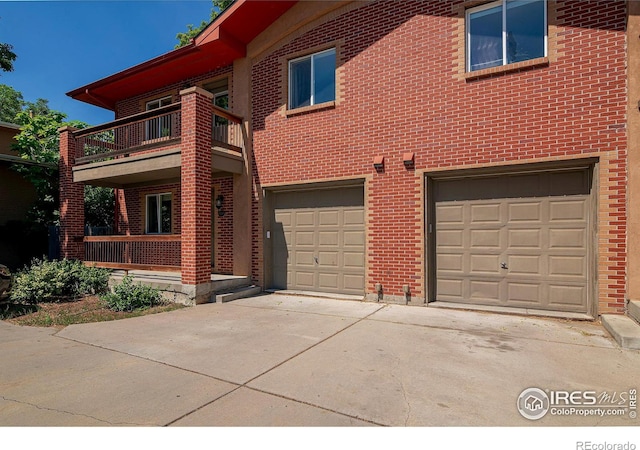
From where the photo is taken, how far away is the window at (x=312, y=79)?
8.70m

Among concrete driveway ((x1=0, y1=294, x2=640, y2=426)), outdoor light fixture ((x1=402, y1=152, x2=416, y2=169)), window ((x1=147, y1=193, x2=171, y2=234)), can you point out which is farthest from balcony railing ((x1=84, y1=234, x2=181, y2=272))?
outdoor light fixture ((x1=402, y1=152, x2=416, y2=169))

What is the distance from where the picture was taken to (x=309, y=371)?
394cm

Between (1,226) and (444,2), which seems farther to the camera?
(1,226)

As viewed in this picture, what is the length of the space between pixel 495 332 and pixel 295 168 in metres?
5.68

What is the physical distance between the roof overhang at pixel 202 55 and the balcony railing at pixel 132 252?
5.17 m

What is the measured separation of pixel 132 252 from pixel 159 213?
2.24 m

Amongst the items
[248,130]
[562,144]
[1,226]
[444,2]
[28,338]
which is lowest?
[28,338]

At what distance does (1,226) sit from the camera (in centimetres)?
1275

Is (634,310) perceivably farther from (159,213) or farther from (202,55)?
(159,213)

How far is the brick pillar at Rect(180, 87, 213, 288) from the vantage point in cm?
790

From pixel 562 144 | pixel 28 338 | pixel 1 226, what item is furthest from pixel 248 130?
pixel 1 226

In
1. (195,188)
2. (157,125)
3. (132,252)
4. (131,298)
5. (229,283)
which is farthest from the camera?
(157,125)

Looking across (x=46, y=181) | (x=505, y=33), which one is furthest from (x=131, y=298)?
(x=505, y=33)

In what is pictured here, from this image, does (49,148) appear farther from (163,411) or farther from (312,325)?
(163,411)
